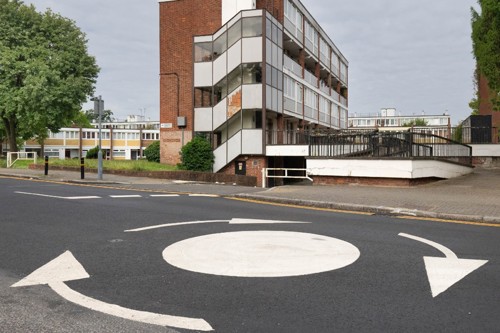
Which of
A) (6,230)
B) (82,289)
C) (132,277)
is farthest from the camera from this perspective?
(6,230)

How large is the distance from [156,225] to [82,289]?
362 centimetres

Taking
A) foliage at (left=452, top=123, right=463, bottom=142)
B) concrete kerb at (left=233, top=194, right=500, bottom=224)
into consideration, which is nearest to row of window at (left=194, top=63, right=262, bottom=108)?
foliage at (left=452, top=123, right=463, bottom=142)

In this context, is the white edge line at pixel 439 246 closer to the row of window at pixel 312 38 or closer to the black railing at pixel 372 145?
the black railing at pixel 372 145

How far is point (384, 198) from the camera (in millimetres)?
11688

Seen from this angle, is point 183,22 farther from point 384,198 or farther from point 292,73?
point 384,198

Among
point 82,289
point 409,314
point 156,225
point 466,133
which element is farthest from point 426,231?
point 466,133

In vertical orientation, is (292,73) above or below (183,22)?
below

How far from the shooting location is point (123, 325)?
3215mm

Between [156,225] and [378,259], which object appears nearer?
[378,259]

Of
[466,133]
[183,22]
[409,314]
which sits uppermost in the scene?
[183,22]

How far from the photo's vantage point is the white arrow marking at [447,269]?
424 centimetres

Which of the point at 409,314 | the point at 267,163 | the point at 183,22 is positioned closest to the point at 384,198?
the point at 409,314

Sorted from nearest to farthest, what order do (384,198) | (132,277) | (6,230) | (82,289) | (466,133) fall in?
(82,289) → (132,277) → (6,230) → (384,198) → (466,133)

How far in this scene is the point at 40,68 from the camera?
3356 cm
